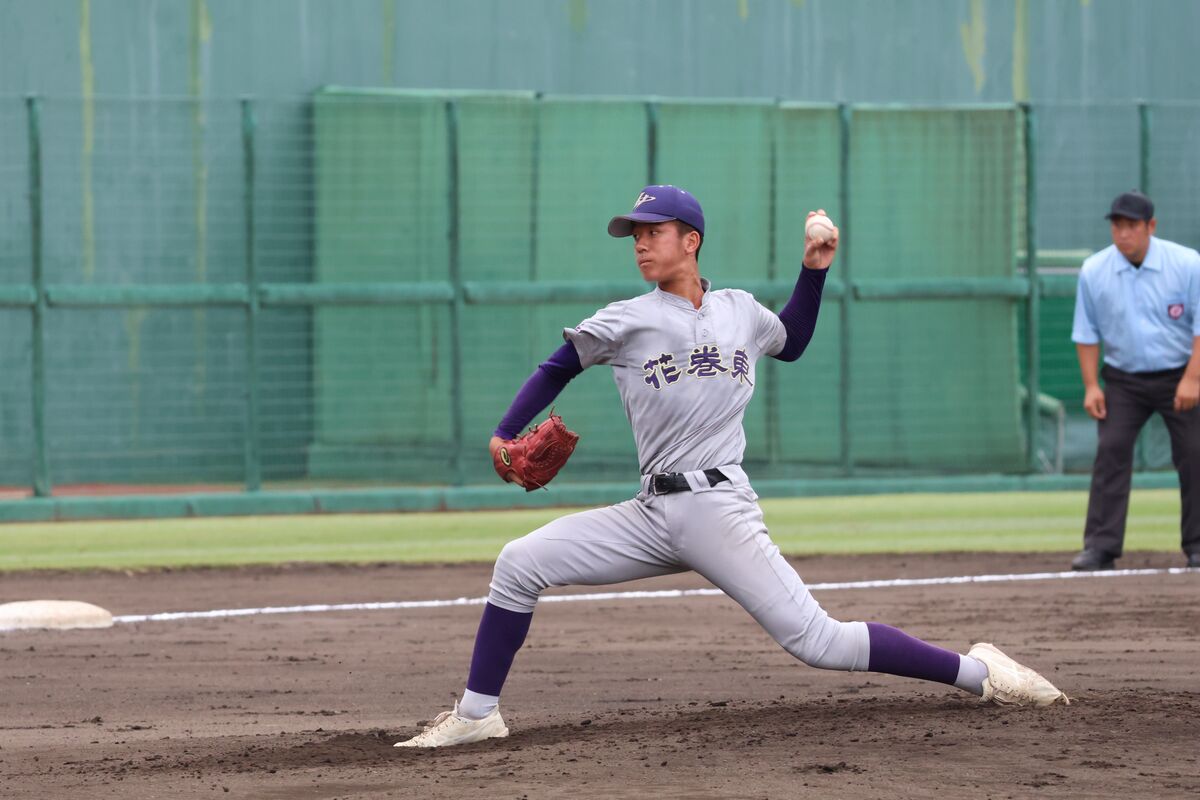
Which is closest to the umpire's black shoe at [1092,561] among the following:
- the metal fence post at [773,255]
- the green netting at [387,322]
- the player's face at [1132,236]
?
the player's face at [1132,236]

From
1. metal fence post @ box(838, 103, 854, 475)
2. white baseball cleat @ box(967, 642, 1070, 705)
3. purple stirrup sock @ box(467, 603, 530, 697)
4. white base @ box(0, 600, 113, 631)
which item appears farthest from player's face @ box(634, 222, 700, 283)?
metal fence post @ box(838, 103, 854, 475)

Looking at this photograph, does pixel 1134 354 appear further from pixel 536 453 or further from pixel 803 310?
pixel 536 453

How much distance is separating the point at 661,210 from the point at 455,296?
7.12 m

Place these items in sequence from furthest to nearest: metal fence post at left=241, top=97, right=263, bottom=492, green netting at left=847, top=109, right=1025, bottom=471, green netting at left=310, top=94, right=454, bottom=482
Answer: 1. green netting at left=847, top=109, right=1025, bottom=471
2. green netting at left=310, top=94, right=454, bottom=482
3. metal fence post at left=241, top=97, right=263, bottom=492

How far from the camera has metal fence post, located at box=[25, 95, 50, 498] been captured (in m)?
12.2

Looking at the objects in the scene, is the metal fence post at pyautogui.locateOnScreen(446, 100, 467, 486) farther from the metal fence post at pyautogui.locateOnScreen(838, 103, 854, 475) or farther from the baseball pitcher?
the baseball pitcher

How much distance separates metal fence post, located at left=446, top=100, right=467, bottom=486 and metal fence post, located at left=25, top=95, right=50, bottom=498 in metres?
2.86

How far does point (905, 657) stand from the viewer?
5.95 meters

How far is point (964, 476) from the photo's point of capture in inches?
541

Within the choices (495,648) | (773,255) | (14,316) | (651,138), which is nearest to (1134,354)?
(773,255)

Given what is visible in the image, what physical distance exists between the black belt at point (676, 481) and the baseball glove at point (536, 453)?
0.31 meters

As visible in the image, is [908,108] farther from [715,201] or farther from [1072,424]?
[1072,424]

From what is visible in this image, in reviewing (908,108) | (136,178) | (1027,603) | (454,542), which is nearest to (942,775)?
(1027,603)

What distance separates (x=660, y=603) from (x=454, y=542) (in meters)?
2.69
